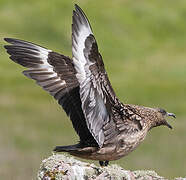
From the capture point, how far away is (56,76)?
21.5ft

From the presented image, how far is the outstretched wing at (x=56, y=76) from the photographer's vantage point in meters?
6.43

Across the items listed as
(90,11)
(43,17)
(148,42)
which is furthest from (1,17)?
(148,42)

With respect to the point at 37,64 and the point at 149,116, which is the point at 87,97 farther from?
the point at 149,116

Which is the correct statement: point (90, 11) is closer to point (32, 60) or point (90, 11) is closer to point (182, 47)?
point (182, 47)

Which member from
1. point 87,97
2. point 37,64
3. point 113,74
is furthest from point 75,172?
point 113,74

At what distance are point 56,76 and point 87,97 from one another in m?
0.67

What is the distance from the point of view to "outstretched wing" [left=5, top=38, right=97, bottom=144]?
6.43 meters

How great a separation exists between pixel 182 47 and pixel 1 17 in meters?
9.90

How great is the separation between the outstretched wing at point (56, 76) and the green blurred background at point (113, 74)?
95.6 inches

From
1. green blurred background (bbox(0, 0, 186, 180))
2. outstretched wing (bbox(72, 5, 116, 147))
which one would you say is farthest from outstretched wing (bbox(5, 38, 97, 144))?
green blurred background (bbox(0, 0, 186, 180))

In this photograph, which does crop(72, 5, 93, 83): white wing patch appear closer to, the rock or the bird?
the bird

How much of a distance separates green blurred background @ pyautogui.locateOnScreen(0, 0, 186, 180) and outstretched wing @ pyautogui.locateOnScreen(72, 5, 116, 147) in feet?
9.44

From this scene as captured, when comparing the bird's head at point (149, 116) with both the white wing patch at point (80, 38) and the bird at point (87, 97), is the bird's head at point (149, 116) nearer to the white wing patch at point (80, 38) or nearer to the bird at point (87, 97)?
the bird at point (87, 97)

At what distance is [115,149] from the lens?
6359 mm
